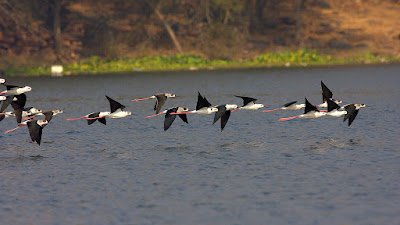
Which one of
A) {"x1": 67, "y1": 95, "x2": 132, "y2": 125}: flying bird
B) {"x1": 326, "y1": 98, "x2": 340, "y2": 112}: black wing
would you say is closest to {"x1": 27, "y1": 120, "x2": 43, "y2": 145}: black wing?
{"x1": 67, "y1": 95, "x2": 132, "y2": 125}: flying bird

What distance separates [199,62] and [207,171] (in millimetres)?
87530

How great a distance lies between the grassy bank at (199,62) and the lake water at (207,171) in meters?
57.2

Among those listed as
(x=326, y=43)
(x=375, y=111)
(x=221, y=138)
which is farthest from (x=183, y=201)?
(x=326, y=43)

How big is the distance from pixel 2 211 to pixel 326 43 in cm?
10529

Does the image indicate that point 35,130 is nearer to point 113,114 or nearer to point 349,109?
point 113,114

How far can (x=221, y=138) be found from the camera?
38844 mm

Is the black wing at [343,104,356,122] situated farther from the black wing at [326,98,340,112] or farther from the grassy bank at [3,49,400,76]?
the grassy bank at [3,49,400,76]

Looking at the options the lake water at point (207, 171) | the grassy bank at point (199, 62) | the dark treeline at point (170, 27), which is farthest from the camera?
the dark treeline at point (170, 27)

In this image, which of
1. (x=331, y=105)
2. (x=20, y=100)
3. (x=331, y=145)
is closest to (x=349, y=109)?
(x=331, y=105)

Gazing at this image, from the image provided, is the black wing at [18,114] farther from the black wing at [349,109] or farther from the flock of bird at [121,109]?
the black wing at [349,109]

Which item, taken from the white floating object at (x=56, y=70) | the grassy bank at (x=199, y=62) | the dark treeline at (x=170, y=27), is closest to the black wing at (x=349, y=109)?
the white floating object at (x=56, y=70)

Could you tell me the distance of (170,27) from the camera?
122688mm

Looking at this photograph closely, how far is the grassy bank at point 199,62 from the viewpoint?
367ft

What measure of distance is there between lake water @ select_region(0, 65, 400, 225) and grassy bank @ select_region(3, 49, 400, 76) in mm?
57170
